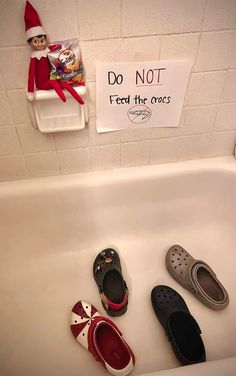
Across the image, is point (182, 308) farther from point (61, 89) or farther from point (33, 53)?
point (33, 53)

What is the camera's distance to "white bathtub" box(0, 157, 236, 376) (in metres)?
0.88

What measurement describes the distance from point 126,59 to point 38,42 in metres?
0.25

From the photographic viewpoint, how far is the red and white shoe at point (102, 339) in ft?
2.62

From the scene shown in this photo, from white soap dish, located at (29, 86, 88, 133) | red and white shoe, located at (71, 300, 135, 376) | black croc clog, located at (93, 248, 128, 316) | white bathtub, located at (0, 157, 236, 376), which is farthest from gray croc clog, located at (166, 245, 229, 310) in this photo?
white soap dish, located at (29, 86, 88, 133)

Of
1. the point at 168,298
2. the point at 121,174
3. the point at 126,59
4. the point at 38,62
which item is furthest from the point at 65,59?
the point at 168,298

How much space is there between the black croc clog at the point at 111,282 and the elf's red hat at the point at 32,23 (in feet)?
2.66

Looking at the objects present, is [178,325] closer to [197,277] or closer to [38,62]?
[197,277]

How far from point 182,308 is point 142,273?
8.1 inches

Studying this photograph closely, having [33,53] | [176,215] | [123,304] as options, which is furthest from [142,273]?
[33,53]

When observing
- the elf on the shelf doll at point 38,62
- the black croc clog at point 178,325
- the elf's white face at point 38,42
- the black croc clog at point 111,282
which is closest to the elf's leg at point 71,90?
the elf on the shelf doll at point 38,62

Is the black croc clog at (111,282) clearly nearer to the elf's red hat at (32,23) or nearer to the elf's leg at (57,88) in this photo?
the elf's leg at (57,88)

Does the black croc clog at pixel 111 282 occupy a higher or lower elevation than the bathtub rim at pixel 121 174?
lower

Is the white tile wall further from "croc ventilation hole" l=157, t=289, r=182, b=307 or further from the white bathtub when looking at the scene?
"croc ventilation hole" l=157, t=289, r=182, b=307

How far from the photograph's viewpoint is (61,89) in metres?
0.73
